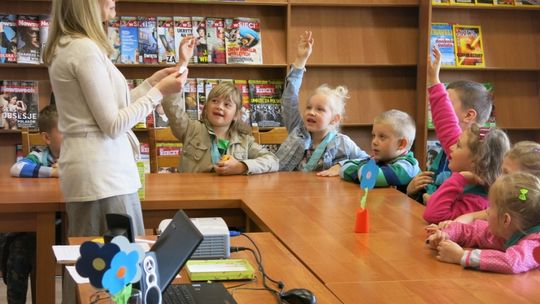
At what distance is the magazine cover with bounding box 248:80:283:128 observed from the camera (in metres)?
5.45

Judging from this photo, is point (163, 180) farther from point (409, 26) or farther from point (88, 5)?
Answer: point (409, 26)

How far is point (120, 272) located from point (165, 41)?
419 cm

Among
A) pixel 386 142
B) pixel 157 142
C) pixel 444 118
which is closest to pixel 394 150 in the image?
pixel 386 142

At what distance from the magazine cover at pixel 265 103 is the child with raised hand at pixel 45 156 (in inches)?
79.4

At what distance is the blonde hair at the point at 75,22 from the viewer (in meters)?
2.58

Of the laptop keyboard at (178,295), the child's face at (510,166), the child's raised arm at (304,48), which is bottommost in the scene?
the laptop keyboard at (178,295)

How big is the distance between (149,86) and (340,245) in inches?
46.3

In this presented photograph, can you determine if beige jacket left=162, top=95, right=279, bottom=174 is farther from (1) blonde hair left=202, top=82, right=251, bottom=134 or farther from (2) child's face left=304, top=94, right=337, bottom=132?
(2) child's face left=304, top=94, right=337, bottom=132

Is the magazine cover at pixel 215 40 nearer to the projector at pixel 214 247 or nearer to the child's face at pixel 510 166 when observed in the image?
the child's face at pixel 510 166

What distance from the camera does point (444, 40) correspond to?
5648 mm

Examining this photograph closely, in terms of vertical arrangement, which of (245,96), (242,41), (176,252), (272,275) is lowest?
(272,275)

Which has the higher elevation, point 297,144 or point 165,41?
point 165,41

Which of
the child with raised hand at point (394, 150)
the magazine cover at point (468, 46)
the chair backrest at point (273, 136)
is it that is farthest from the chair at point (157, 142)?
the magazine cover at point (468, 46)

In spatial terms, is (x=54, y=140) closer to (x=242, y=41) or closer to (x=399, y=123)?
(x=399, y=123)
